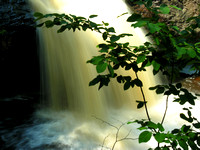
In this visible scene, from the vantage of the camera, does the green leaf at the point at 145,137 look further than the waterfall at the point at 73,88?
No

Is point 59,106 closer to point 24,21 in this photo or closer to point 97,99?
point 97,99

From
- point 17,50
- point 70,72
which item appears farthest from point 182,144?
point 17,50

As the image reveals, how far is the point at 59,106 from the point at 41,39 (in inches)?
67.2

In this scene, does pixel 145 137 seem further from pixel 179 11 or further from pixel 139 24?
pixel 179 11

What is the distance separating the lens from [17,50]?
14.5ft

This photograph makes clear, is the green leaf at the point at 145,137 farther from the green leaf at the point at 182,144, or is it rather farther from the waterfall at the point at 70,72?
the waterfall at the point at 70,72

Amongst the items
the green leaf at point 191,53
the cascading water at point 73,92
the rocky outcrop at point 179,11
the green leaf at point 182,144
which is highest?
the rocky outcrop at point 179,11

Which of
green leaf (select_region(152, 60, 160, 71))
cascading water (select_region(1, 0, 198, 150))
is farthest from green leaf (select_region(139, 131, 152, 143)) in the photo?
cascading water (select_region(1, 0, 198, 150))

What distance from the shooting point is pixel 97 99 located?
4555 mm

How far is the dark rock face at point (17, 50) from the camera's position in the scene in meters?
3.99

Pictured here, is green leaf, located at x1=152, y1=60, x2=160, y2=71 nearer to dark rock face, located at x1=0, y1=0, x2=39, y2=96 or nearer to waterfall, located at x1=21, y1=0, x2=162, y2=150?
waterfall, located at x1=21, y1=0, x2=162, y2=150

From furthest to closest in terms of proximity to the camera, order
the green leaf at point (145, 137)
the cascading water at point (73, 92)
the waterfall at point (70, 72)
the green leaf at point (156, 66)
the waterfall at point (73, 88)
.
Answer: the waterfall at point (70, 72)
the waterfall at point (73, 88)
the cascading water at point (73, 92)
the green leaf at point (156, 66)
the green leaf at point (145, 137)

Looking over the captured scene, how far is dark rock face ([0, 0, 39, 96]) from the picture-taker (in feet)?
13.1

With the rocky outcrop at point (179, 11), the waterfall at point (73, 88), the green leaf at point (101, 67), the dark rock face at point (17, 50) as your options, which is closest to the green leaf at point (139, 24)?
the green leaf at point (101, 67)
